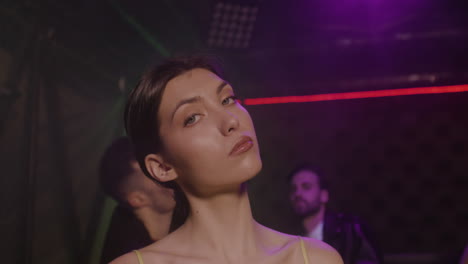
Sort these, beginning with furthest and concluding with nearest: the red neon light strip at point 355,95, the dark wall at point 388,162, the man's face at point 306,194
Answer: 1. the dark wall at point 388,162
2. the red neon light strip at point 355,95
3. the man's face at point 306,194

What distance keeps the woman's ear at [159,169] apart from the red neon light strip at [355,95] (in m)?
3.67

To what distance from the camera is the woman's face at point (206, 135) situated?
53.7 inches

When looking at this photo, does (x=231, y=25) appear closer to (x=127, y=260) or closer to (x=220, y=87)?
(x=220, y=87)

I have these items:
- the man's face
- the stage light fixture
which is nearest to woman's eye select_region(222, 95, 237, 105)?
the stage light fixture

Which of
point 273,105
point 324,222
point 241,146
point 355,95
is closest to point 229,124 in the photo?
point 241,146

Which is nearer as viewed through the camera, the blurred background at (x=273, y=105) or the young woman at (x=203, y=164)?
the young woman at (x=203, y=164)

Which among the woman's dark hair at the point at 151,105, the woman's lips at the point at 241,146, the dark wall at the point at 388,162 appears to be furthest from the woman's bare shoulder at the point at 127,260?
the dark wall at the point at 388,162

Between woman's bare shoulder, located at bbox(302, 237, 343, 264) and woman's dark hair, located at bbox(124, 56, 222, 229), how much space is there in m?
0.45

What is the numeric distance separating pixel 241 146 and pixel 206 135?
12cm

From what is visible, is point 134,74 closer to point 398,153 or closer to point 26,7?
point 26,7

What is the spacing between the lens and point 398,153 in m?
5.38

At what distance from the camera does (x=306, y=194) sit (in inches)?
162

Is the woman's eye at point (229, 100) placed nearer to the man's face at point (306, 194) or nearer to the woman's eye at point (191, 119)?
the woman's eye at point (191, 119)

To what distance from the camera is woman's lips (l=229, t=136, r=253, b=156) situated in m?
1.36
